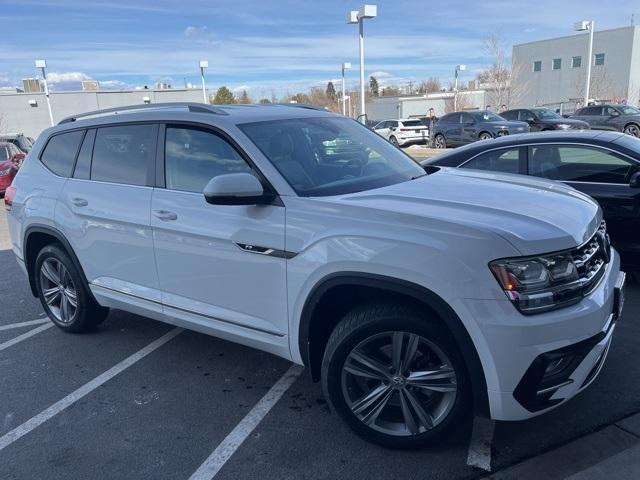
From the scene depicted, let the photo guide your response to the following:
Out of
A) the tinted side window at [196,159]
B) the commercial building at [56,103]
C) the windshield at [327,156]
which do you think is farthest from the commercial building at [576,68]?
the tinted side window at [196,159]

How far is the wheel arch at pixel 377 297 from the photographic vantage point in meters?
2.51

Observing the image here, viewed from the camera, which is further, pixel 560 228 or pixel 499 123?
pixel 499 123

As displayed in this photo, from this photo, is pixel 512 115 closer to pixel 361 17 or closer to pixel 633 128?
pixel 633 128

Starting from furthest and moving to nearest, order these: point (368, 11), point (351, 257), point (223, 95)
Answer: point (223, 95)
point (368, 11)
point (351, 257)

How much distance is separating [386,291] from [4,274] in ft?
19.3

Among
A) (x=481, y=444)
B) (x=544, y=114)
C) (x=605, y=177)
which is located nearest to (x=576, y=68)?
(x=544, y=114)

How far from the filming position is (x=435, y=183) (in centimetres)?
348

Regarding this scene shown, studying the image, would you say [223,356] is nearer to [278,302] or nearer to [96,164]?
[278,302]

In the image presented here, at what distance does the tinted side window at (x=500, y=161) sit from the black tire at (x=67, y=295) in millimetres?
3991

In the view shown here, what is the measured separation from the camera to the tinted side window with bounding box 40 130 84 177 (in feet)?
14.6

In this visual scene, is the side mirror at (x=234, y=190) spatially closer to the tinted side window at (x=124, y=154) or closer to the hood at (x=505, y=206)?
the hood at (x=505, y=206)

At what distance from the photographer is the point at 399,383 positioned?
114 inches

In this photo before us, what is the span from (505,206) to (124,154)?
2.71 metres

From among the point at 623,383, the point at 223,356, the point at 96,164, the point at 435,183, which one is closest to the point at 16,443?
the point at 223,356
